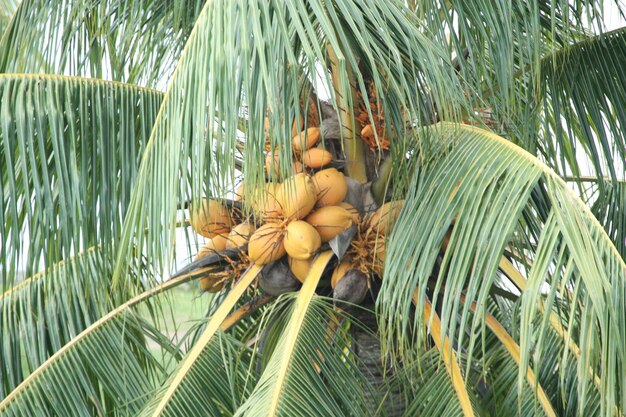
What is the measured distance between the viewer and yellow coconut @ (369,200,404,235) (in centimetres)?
246

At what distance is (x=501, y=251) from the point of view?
1975 millimetres

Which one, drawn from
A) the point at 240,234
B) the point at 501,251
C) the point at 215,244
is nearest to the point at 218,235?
the point at 215,244

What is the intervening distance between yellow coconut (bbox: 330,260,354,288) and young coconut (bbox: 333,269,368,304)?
0.06 ft

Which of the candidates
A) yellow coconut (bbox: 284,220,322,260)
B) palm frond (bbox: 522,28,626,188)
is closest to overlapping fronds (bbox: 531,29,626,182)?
palm frond (bbox: 522,28,626,188)

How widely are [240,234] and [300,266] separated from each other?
0.21 metres

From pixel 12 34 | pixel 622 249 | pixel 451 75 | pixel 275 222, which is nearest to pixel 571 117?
pixel 622 249

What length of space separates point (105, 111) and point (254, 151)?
0.85m

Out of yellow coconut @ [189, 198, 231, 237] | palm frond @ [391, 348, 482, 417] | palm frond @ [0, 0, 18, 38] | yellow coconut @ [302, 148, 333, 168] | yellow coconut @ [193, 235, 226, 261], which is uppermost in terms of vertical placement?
palm frond @ [0, 0, 18, 38]

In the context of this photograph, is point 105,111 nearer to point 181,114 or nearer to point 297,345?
point 181,114

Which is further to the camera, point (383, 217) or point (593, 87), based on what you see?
→ point (593, 87)

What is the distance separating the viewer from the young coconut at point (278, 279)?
2621 mm

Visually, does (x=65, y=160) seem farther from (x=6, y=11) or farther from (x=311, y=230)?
(x=6, y=11)

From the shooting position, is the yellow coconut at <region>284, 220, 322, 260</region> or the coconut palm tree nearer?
the coconut palm tree

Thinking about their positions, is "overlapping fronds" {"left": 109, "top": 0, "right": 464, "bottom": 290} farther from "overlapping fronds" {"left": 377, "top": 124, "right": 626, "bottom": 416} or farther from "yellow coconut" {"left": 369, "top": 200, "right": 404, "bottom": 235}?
"yellow coconut" {"left": 369, "top": 200, "right": 404, "bottom": 235}
